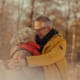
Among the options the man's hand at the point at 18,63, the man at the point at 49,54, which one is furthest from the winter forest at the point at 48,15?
the man's hand at the point at 18,63

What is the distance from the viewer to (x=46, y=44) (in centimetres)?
165

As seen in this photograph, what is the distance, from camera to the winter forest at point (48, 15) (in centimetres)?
204

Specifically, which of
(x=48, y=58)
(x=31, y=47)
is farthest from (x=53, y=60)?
(x=31, y=47)

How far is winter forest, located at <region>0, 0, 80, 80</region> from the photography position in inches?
80.5

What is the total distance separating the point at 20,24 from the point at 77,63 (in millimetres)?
506

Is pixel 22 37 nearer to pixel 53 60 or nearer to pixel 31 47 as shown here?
pixel 31 47

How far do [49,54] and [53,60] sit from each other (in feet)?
0.13

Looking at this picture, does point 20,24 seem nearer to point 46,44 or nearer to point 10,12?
point 10,12

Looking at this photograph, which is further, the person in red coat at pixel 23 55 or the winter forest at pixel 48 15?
the winter forest at pixel 48 15

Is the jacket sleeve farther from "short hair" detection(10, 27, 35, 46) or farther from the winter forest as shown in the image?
the winter forest

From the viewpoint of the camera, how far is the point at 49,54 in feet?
5.19

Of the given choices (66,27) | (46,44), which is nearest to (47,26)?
(46,44)

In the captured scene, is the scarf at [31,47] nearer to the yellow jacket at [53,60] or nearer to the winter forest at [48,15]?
the yellow jacket at [53,60]

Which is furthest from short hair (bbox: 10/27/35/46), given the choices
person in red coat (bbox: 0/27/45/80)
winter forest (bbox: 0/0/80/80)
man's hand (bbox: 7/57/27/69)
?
winter forest (bbox: 0/0/80/80)
